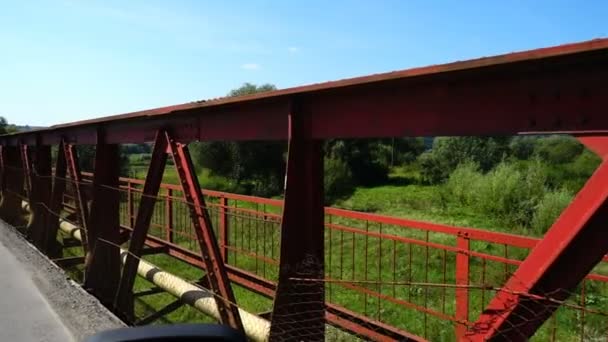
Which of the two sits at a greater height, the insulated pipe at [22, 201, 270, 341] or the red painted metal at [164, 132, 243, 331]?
the red painted metal at [164, 132, 243, 331]

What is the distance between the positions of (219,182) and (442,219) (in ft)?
69.1

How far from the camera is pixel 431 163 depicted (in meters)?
42.9

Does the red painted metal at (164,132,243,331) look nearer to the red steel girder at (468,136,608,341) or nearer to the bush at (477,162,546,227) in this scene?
the red steel girder at (468,136,608,341)

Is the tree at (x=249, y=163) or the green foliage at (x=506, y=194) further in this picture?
the tree at (x=249, y=163)

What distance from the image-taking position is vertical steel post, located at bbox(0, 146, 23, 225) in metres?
12.5

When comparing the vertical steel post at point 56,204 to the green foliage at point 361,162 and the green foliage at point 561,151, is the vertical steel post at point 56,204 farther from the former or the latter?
the green foliage at point 561,151

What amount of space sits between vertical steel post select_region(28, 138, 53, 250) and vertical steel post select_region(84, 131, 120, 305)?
3.74 m

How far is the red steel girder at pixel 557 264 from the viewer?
1.80 metres

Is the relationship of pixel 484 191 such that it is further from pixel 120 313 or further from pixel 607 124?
pixel 607 124

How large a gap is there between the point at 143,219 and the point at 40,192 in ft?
20.1

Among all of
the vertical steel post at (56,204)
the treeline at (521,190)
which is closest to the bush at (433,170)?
the treeline at (521,190)

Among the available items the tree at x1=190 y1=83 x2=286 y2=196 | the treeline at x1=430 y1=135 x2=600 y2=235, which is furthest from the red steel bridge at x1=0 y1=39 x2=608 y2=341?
the tree at x1=190 y1=83 x2=286 y2=196

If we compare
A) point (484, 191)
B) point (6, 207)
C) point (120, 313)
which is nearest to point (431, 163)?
point (484, 191)

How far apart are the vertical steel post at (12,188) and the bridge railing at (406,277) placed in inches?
169
